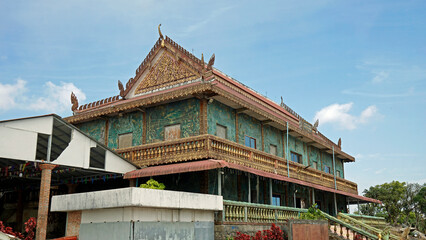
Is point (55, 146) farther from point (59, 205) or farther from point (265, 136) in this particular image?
point (265, 136)

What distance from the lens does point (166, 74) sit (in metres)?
21.3

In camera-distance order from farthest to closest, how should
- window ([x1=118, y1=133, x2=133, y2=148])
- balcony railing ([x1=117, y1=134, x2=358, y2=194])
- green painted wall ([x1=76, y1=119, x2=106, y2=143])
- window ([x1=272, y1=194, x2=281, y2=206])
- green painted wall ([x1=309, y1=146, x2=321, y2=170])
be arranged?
green painted wall ([x1=309, y1=146, x2=321, y2=170]), window ([x1=272, y1=194, x2=281, y2=206]), green painted wall ([x1=76, y1=119, x2=106, y2=143]), window ([x1=118, y1=133, x2=133, y2=148]), balcony railing ([x1=117, y1=134, x2=358, y2=194])

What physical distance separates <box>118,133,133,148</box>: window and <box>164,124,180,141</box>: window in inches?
93.5

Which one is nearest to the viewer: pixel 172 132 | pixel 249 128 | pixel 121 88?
pixel 172 132

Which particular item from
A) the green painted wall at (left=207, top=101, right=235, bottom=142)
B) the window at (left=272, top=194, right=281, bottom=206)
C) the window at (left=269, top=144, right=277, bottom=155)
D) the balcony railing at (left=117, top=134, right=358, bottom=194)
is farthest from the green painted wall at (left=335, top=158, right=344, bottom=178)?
the green painted wall at (left=207, top=101, right=235, bottom=142)

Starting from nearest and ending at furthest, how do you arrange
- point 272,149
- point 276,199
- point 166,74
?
point 166,74
point 276,199
point 272,149

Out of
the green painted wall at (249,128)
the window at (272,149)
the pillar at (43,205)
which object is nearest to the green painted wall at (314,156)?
the window at (272,149)

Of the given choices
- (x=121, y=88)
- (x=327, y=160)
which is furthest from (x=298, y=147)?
(x=121, y=88)

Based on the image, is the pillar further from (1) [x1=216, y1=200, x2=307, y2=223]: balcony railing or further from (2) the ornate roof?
(2) the ornate roof

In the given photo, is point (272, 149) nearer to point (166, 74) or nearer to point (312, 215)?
point (312, 215)

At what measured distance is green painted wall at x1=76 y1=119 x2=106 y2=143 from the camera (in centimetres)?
2164

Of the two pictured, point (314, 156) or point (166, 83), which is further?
point (314, 156)

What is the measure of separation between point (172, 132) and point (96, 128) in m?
5.42

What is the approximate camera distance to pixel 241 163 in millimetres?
17391
